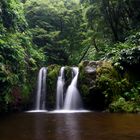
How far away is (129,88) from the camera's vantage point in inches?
631

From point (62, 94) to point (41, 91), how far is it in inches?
62.7

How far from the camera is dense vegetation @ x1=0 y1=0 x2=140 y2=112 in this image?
14766 millimetres

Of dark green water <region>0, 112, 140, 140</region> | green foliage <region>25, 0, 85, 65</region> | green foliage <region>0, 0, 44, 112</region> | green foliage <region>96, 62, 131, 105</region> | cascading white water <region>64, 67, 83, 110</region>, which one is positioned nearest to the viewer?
dark green water <region>0, 112, 140, 140</region>

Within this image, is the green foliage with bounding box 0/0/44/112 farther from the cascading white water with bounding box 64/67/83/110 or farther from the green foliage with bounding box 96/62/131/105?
the green foliage with bounding box 96/62/131/105

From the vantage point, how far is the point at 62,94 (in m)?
18.1

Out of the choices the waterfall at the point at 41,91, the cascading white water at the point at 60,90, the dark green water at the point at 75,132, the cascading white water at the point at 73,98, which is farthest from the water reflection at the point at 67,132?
the waterfall at the point at 41,91

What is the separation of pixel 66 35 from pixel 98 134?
2057cm

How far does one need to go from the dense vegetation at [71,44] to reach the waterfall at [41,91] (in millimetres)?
443

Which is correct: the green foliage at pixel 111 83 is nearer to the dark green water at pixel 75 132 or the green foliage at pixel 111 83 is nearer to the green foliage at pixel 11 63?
the green foliage at pixel 11 63

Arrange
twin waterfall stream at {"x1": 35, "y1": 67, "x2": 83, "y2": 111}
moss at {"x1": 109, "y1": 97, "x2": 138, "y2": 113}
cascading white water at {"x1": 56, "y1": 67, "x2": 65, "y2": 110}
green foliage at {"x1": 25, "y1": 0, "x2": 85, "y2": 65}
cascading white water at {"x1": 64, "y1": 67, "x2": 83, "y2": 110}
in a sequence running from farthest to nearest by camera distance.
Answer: green foliage at {"x1": 25, "y1": 0, "x2": 85, "y2": 65} < cascading white water at {"x1": 56, "y1": 67, "x2": 65, "y2": 110} < twin waterfall stream at {"x1": 35, "y1": 67, "x2": 83, "y2": 111} < cascading white water at {"x1": 64, "y1": 67, "x2": 83, "y2": 110} < moss at {"x1": 109, "y1": 97, "x2": 138, "y2": 113}

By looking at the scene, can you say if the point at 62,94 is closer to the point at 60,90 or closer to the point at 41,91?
the point at 60,90

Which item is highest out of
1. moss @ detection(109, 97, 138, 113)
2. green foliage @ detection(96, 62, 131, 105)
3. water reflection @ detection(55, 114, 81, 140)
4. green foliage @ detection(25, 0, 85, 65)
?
green foliage @ detection(25, 0, 85, 65)

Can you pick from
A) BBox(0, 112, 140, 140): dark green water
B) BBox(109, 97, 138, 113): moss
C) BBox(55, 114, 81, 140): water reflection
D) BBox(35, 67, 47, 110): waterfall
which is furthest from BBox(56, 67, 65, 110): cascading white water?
BBox(55, 114, 81, 140): water reflection

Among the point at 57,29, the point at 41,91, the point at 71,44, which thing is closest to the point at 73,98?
the point at 41,91
